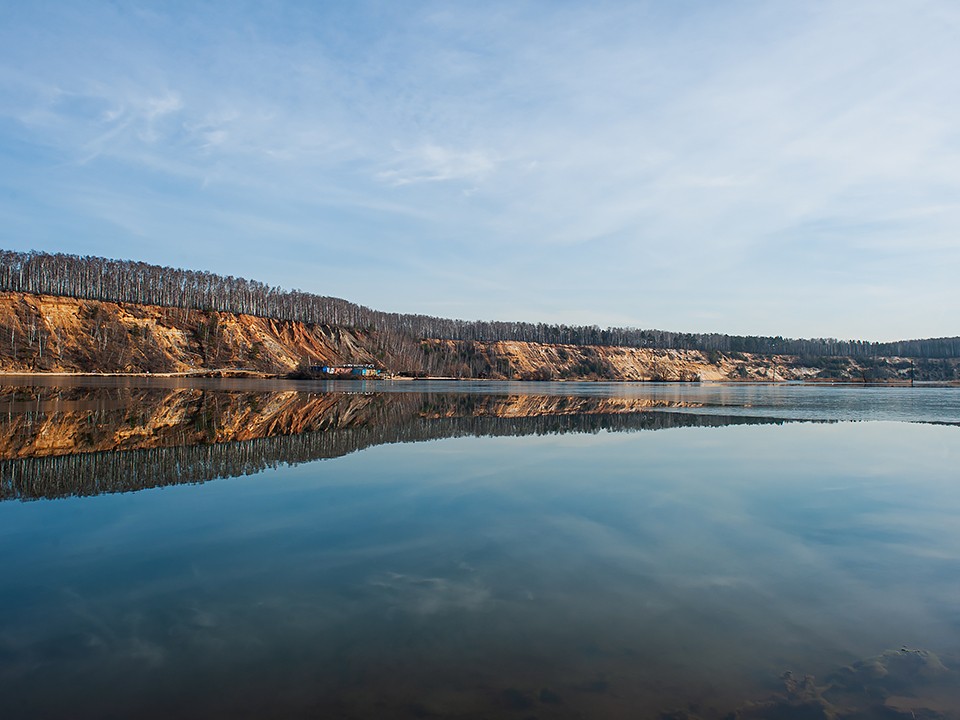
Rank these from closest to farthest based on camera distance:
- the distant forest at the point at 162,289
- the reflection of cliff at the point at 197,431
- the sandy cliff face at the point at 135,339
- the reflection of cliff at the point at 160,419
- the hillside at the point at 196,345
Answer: the reflection of cliff at the point at 197,431 < the reflection of cliff at the point at 160,419 < the sandy cliff face at the point at 135,339 < the hillside at the point at 196,345 < the distant forest at the point at 162,289

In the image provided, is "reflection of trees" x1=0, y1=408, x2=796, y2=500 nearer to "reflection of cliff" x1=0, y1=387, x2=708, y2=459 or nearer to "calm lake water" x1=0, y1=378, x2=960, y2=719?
"calm lake water" x1=0, y1=378, x2=960, y2=719

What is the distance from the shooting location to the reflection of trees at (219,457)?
13.6 meters

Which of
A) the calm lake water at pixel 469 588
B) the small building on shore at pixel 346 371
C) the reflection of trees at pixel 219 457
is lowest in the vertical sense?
the calm lake water at pixel 469 588

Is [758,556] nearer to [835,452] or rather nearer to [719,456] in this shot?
[719,456]

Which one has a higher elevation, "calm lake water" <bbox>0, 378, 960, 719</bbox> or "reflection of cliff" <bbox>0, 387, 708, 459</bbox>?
"reflection of cliff" <bbox>0, 387, 708, 459</bbox>

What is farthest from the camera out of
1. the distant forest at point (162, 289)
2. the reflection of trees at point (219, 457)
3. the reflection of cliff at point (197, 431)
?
the distant forest at point (162, 289)

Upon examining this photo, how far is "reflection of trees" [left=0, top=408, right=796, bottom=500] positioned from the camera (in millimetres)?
13625

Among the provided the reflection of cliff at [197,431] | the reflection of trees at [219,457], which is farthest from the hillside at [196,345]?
the reflection of trees at [219,457]

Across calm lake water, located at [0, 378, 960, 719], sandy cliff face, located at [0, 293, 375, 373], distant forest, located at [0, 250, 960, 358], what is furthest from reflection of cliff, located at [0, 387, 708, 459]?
distant forest, located at [0, 250, 960, 358]

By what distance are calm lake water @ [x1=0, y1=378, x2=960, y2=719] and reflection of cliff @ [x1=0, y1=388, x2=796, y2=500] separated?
26cm

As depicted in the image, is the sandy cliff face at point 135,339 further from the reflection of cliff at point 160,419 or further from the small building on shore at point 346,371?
the reflection of cliff at point 160,419

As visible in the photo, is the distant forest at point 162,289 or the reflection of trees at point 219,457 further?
the distant forest at point 162,289

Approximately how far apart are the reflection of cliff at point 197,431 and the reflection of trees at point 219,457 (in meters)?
0.03

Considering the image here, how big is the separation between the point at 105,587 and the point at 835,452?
21.7 metres
